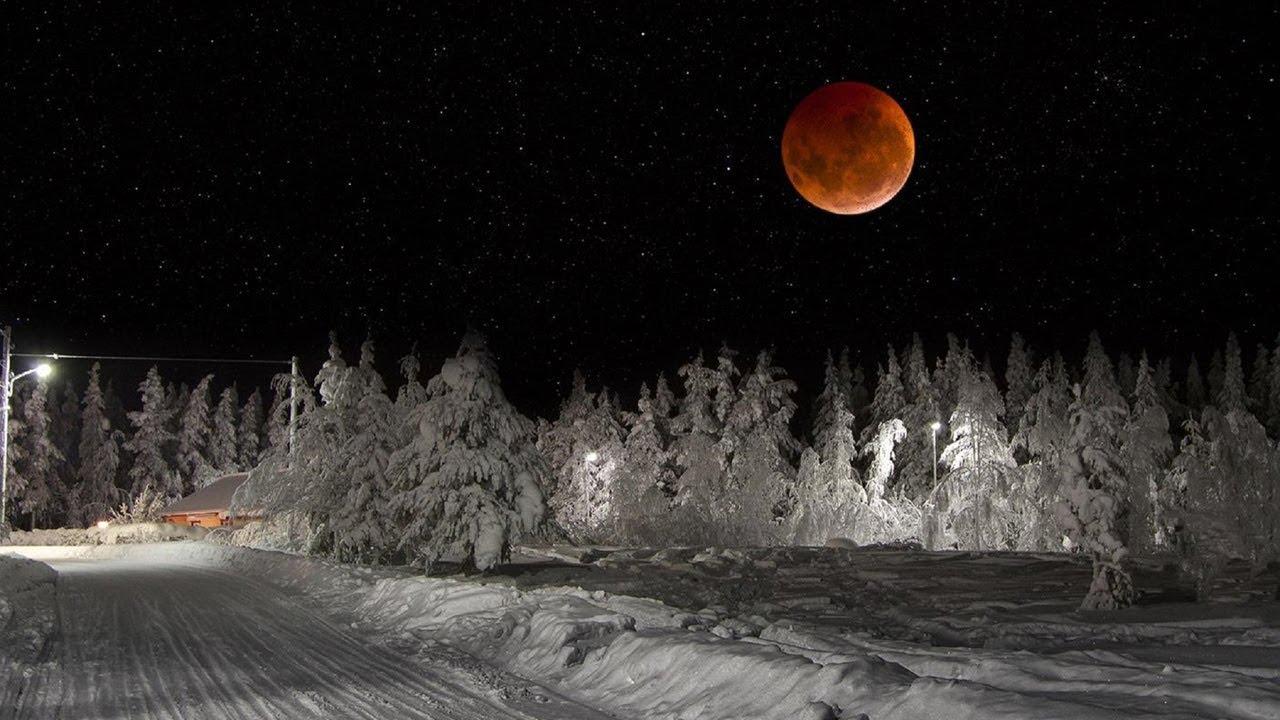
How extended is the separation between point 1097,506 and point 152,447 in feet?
267

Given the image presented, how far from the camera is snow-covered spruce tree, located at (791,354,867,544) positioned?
51.1m

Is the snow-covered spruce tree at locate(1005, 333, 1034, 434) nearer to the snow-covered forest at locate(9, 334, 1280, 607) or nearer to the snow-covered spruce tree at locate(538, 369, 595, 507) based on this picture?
the snow-covered forest at locate(9, 334, 1280, 607)

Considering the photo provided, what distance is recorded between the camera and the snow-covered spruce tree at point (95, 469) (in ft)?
266

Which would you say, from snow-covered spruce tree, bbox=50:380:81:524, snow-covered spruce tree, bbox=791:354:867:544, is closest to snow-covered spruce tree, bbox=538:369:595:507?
snow-covered spruce tree, bbox=791:354:867:544

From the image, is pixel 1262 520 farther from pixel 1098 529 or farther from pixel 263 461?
pixel 263 461

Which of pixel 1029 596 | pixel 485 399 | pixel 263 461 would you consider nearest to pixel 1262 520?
pixel 1029 596

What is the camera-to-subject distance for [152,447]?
8406 cm

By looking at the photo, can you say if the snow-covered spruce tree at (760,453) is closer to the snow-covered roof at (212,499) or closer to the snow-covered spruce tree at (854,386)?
the snow-covered spruce tree at (854,386)

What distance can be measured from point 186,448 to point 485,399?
7001 cm

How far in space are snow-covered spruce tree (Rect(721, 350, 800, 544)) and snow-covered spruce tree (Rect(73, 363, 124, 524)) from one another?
52.7 m

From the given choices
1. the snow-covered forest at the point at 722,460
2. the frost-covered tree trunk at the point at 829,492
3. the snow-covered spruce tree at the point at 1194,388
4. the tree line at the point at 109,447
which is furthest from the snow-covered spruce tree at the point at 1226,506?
the tree line at the point at 109,447

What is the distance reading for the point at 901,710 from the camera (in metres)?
7.69

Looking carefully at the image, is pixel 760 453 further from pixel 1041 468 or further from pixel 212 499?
pixel 212 499

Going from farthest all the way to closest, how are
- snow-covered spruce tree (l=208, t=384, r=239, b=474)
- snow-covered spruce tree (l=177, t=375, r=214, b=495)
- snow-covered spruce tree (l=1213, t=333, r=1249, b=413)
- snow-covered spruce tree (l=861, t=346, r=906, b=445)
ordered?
snow-covered spruce tree (l=208, t=384, r=239, b=474) < snow-covered spruce tree (l=177, t=375, r=214, b=495) < snow-covered spruce tree (l=1213, t=333, r=1249, b=413) < snow-covered spruce tree (l=861, t=346, r=906, b=445)
